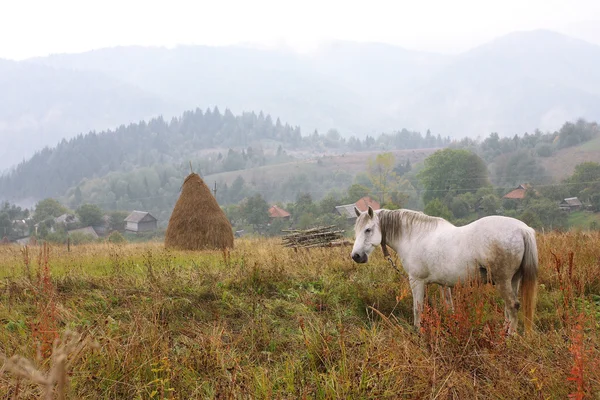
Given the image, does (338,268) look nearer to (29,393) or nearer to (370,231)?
(370,231)

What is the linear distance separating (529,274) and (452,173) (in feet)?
223

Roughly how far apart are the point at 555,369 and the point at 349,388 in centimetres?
166

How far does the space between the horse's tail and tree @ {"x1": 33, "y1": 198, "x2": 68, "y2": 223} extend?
9494cm

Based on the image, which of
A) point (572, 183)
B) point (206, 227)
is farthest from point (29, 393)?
point (572, 183)

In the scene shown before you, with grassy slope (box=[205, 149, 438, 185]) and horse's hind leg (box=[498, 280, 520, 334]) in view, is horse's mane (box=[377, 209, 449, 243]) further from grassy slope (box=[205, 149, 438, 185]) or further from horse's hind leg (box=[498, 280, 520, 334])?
grassy slope (box=[205, 149, 438, 185])

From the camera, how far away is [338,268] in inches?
364

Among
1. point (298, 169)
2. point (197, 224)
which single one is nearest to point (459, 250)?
point (197, 224)

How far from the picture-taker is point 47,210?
8956cm

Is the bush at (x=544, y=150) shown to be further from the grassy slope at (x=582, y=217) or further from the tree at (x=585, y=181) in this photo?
the grassy slope at (x=582, y=217)

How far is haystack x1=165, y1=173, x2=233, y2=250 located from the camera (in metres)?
15.8

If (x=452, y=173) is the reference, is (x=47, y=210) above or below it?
below

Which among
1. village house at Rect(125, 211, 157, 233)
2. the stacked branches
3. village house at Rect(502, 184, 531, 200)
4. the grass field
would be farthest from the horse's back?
village house at Rect(125, 211, 157, 233)

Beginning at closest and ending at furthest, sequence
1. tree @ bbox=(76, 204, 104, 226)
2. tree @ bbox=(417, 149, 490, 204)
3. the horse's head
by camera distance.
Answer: the horse's head < tree @ bbox=(417, 149, 490, 204) < tree @ bbox=(76, 204, 104, 226)

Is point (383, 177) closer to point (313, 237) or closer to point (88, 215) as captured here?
point (88, 215)
